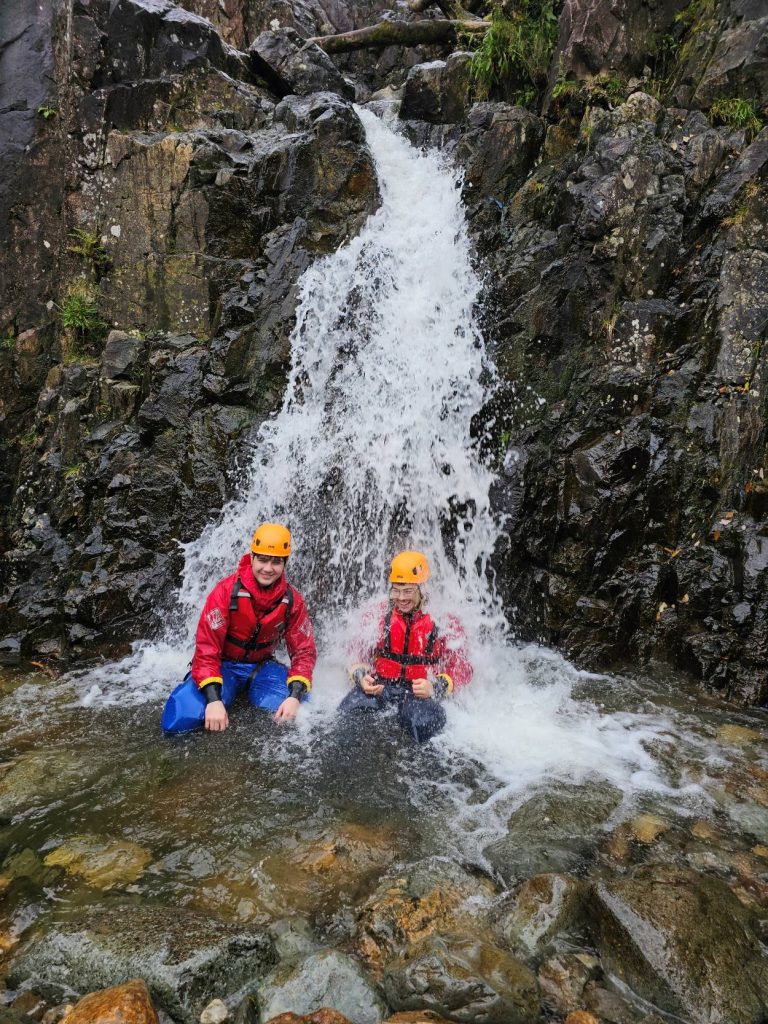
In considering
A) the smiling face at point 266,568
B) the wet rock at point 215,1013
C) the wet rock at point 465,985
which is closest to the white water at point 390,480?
the smiling face at point 266,568

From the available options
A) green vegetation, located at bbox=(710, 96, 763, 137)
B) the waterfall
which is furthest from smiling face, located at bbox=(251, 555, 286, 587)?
green vegetation, located at bbox=(710, 96, 763, 137)

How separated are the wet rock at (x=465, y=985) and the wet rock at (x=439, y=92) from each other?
13.9 metres

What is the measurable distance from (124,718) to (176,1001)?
143 inches

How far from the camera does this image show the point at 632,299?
836cm

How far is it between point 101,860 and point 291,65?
15506 mm

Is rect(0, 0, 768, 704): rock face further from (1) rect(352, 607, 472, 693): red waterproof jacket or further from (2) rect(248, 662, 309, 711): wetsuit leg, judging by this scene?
(2) rect(248, 662, 309, 711): wetsuit leg

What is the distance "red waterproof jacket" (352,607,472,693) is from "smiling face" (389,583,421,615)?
0.07 m

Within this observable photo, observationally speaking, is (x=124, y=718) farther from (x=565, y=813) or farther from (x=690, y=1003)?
(x=690, y=1003)

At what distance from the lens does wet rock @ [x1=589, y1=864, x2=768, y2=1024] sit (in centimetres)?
293

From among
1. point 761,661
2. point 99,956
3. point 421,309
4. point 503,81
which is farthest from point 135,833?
point 503,81

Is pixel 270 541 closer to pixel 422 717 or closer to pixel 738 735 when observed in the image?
pixel 422 717

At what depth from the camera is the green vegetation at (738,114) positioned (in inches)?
335

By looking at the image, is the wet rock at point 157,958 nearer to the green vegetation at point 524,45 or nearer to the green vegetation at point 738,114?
the green vegetation at point 738,114

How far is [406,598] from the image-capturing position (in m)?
5.97
